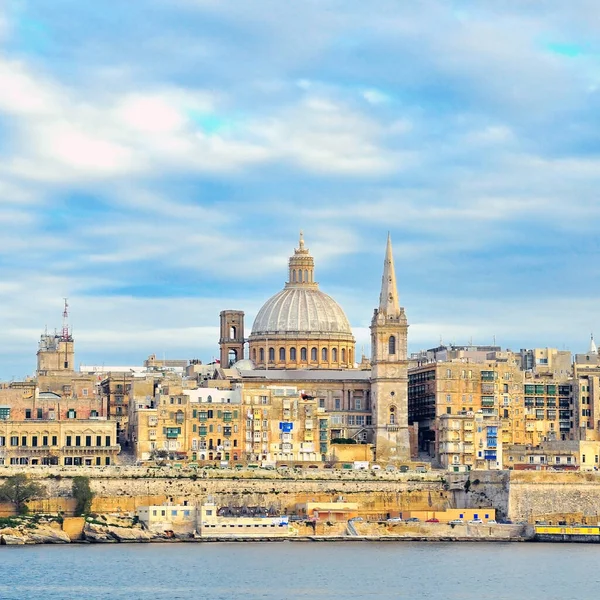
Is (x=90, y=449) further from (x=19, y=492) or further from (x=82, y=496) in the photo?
(x=19, y=492)

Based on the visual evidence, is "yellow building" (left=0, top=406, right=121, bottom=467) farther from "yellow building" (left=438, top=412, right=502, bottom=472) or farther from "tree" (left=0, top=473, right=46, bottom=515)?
"yellow building" (left=438, top=412, right=502, bottom=472)

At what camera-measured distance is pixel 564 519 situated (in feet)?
404

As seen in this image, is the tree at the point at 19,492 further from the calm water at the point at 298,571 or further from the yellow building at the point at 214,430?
the yellow building at the point at 214,430

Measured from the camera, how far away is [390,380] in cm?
13675

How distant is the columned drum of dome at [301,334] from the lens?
147750 millimetres

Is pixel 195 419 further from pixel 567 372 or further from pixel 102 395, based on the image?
pixel 567 372

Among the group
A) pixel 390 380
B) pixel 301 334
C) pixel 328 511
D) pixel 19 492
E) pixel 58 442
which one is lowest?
pixel 328 511

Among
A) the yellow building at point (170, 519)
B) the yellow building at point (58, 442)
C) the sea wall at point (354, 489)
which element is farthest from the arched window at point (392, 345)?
the yellow building at point (170, 519)

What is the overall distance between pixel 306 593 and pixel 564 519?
131 feet

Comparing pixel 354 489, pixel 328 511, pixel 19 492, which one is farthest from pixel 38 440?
pixel 354 489

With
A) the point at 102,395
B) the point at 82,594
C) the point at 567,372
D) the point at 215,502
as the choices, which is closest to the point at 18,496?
the point at 215,502

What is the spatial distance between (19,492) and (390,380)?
3106 cm

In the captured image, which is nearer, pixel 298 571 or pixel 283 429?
pixel 298 571

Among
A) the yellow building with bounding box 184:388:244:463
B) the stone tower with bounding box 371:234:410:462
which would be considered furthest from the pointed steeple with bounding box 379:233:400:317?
the yellow building with bounding box 184:388:244:463
